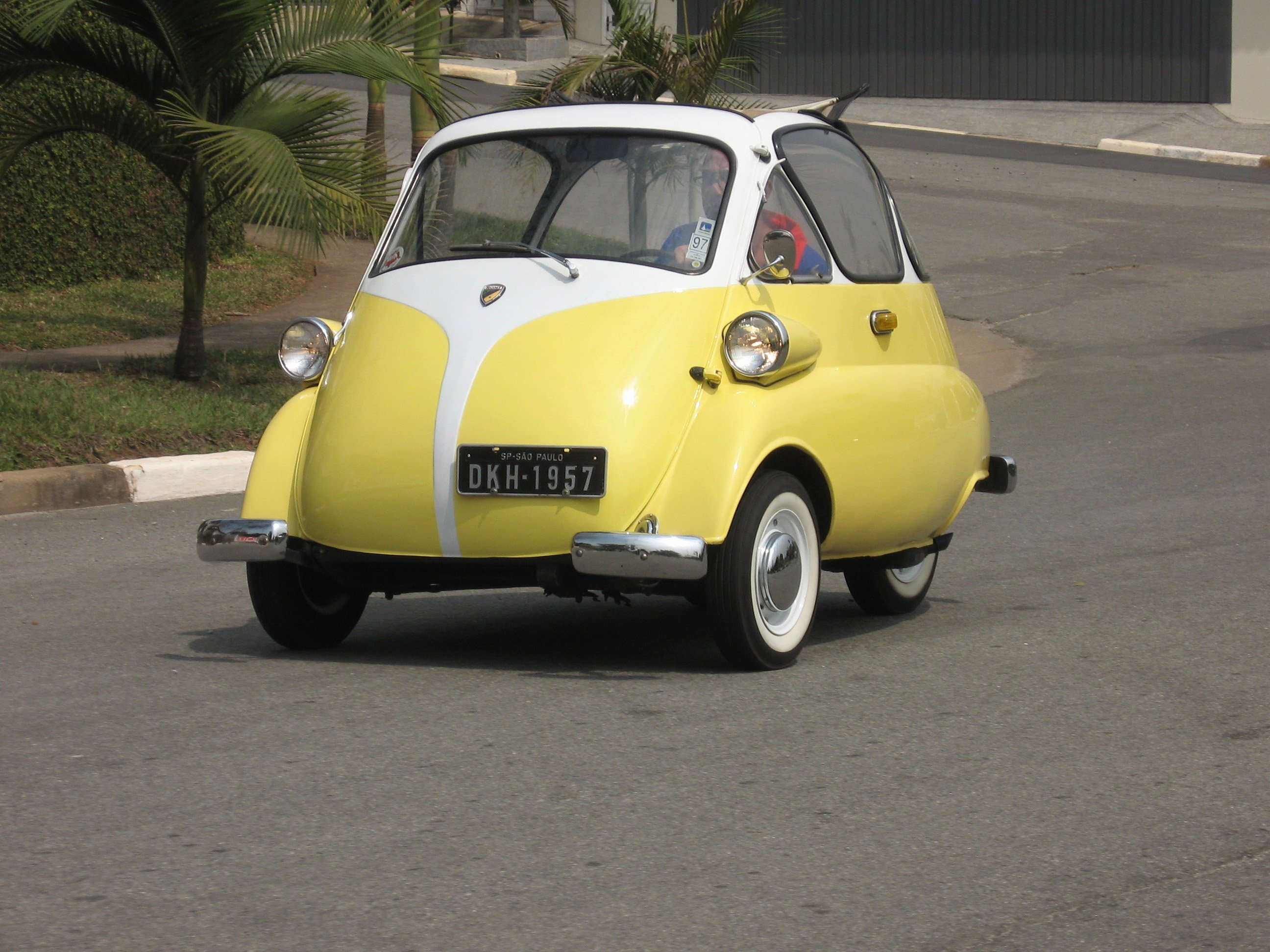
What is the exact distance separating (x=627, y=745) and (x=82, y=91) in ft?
35.2

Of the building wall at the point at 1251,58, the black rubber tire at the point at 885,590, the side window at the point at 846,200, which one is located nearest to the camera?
the side window at the point at 846,200

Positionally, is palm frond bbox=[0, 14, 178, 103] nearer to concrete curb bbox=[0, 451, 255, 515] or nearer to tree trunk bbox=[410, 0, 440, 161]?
tree trunk bbox=[410, 0, 440, 161]

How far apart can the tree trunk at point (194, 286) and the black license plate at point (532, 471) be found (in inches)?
286

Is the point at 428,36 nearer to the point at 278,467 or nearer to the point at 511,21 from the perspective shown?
the point at 278,467

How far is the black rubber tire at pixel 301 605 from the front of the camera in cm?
602

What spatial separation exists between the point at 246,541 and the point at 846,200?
251cm

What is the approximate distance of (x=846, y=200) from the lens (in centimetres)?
666

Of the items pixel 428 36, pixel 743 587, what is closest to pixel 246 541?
pixel 743 587

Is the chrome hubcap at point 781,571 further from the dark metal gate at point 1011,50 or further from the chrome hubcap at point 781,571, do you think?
the dark metal gate at point 1011,50

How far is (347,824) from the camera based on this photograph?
13.6ft

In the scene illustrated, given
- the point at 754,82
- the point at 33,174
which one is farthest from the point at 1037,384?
the point at 754,82

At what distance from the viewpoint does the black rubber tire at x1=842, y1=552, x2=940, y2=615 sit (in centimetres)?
691

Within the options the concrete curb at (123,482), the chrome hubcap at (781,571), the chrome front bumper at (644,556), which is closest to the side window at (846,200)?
the chrome hubcap at (781,571)

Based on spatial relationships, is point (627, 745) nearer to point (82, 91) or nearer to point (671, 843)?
point (671, 843)
